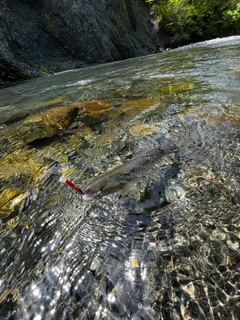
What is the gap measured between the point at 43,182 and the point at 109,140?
1.12 m

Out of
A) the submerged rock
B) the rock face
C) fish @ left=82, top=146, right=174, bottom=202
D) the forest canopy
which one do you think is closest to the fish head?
fish @ left=82, top=146, right=174, bottom=202

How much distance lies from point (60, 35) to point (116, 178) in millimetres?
16674

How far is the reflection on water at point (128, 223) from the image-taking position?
4.01 feet

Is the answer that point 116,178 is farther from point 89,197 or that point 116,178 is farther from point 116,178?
point 89,197

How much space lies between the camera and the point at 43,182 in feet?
7.99

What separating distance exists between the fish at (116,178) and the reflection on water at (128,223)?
60 mm

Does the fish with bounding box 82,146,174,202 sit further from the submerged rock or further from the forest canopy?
the forest canopy

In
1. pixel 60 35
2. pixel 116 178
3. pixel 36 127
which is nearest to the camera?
pixel 116 178

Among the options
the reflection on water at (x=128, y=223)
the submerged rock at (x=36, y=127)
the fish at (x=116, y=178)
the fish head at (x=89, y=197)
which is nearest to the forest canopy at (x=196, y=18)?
the submerged rock at (x=36, y=127)

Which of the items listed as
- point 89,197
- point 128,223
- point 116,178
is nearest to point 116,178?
point 116,178

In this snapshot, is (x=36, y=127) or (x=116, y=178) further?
(x=36, y=127)

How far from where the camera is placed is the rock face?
13461mm

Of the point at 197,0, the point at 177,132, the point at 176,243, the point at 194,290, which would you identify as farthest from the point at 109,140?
the point at 197,0

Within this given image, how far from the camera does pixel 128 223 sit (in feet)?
5.66
